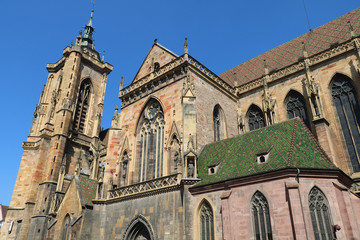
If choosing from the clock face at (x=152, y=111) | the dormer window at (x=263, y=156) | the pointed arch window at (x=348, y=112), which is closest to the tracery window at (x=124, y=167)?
the clock face at (x=152, y=111)

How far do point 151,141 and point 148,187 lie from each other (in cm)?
330

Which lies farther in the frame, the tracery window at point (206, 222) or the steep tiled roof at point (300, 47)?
the steep tiled roof at point (300, 47)

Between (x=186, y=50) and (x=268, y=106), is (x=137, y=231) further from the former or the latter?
(x=268, y=106)

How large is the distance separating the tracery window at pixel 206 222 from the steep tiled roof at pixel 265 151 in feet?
3.51

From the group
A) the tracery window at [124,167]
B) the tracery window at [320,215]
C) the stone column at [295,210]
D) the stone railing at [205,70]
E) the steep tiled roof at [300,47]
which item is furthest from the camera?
the steep tiled roof at [300,47]

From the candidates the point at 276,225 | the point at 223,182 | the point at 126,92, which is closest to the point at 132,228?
the point at 223,182

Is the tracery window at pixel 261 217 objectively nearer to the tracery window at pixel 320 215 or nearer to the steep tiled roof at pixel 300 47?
the tracery window at pixel 320 215

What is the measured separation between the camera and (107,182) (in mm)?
16906

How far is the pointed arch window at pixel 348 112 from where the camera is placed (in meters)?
14.5

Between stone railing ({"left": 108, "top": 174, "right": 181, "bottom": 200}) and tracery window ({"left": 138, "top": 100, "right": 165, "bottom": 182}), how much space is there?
1.12 metres

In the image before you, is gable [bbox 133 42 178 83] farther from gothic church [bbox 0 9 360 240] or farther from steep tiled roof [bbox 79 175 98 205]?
steep tiled roof [bbox 79 175 98 205]

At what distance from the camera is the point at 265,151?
39.4 feet

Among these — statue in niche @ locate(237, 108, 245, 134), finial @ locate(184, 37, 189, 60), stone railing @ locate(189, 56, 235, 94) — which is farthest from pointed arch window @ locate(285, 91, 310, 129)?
finial @ locate(184, 37, 189, 60)

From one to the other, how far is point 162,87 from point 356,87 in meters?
10.6
